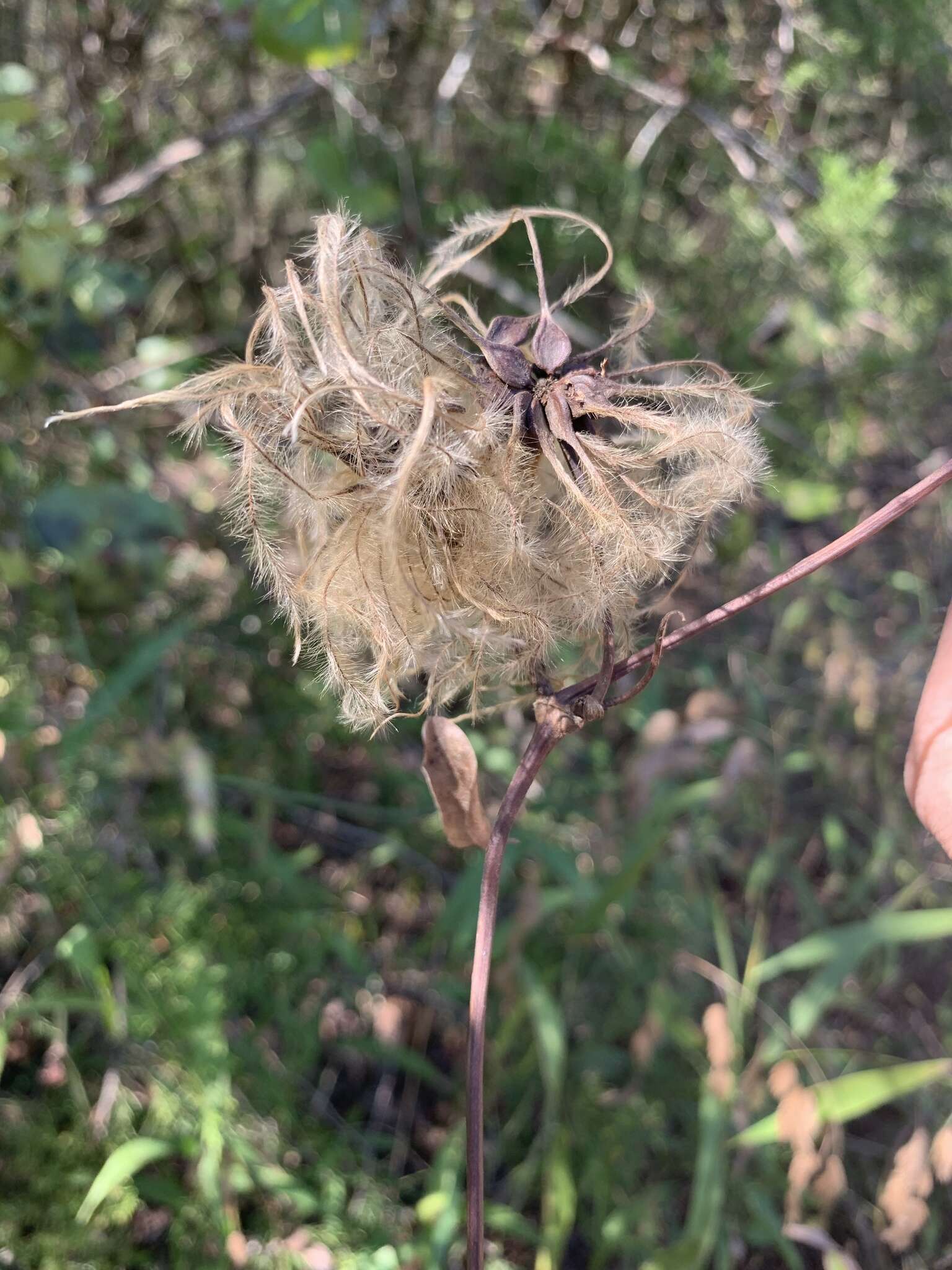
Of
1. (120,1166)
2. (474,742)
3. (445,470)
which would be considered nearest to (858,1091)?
(474,742)

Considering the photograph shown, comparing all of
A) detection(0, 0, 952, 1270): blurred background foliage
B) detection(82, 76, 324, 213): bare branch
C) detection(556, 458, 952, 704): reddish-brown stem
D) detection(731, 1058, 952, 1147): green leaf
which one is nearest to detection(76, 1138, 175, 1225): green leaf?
detection(0, 0, 952, 1270): blurred background foliage

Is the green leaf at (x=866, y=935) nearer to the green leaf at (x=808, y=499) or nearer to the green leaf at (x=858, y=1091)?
the green leaf at (x=858, y=1091)

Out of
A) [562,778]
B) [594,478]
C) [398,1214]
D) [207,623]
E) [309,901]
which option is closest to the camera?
[594,478]

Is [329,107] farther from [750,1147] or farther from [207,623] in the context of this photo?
[750,1147]

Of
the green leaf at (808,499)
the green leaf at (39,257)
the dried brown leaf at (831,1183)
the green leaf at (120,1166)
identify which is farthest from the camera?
the green leaf at (808,499)

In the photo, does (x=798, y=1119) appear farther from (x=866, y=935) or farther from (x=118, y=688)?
(x=118, y=688)

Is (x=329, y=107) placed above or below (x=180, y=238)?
above

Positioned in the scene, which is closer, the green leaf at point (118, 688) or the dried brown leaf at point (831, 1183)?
the dried brown leaf at point (831, 1183)

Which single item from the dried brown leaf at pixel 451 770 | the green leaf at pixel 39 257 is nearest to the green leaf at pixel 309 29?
the green leaf at pixel 39 257

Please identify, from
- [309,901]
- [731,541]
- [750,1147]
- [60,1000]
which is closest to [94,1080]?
[60,1000]
